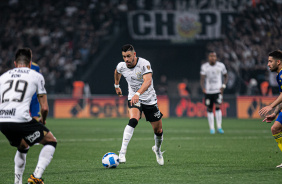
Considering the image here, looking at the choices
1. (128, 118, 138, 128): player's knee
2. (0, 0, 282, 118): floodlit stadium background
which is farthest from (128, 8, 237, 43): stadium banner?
(128, 118, 138, 128): player's knee

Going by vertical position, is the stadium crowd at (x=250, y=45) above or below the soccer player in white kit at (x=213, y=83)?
above

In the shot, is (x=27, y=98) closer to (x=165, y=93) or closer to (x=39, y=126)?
(x=39, y=126)

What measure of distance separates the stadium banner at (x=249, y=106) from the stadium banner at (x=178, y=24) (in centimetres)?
496

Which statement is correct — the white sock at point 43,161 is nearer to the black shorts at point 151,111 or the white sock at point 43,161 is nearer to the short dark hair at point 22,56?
the short dark hair at point 22,56

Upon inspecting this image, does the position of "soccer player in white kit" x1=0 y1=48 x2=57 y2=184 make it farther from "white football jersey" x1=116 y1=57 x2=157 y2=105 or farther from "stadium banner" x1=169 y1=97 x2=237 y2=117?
"stadium banner" x1=169 y1=97 x2=237 y2=117

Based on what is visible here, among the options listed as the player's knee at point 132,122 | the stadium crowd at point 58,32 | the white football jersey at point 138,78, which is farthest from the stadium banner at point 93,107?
the player's knee at point 132,122

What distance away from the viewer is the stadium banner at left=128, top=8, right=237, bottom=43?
26.7 metres

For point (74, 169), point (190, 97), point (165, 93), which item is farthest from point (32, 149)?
point (165, 93)

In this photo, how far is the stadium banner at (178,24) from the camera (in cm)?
2666

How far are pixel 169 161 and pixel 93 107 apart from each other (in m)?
15.8

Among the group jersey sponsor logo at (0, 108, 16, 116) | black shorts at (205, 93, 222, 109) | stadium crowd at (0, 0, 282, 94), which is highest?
stadium crowd at (0, 0, 282, 94)

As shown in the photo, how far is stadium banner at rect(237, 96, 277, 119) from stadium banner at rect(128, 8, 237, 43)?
16.3 ft

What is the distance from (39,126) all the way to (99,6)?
2419cm

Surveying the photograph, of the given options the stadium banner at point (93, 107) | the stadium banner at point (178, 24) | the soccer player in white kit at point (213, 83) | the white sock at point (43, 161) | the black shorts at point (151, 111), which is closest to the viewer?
the white sock at point (43, 161)
